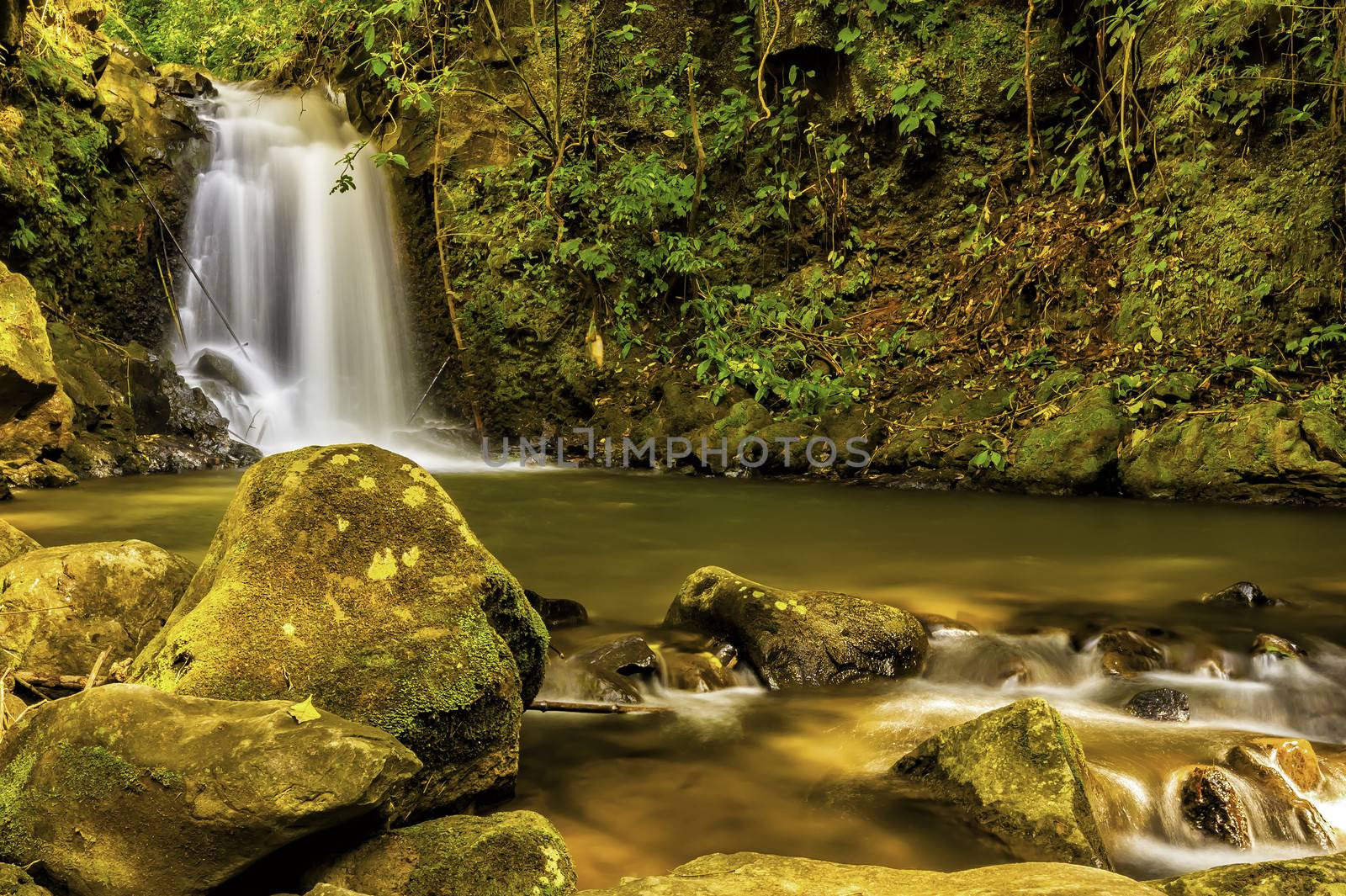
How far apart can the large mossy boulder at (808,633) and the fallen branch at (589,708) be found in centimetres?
59

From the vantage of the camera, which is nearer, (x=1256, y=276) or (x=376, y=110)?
(x=1256, y=276)

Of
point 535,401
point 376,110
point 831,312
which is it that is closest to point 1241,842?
point 831,312

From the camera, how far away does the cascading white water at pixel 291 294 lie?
37.4 ft

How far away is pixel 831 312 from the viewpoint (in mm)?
10398

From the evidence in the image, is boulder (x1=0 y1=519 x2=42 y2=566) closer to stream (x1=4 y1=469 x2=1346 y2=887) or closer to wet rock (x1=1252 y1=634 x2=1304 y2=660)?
stream (x1=4 y1=469 x2=1346 y2=887)

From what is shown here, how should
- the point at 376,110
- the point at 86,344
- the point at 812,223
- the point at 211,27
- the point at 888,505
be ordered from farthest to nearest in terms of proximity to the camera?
the point at 211,27
the point at 376,110
the point at 812,223
the point at 86,344
the point at 888,505

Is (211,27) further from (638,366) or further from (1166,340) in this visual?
(1166,340)

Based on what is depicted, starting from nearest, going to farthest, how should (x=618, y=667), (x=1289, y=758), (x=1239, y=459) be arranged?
(x=1289, y=758) → (x=618, y=667) → (x=1239, y=459)

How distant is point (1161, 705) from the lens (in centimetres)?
353

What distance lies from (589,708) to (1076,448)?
613 centimetres

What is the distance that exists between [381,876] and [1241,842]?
2441mm

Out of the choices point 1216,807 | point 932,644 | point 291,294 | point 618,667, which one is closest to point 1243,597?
point 932,644

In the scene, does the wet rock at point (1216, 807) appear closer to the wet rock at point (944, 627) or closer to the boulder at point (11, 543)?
the wet rock at point (944, 627)

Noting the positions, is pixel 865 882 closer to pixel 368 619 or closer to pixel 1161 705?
pixel 368 619
